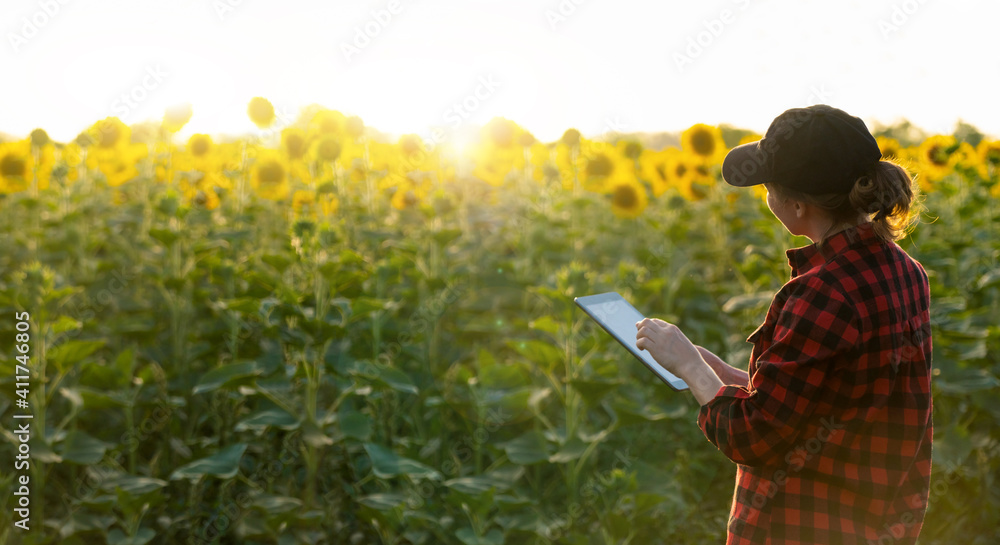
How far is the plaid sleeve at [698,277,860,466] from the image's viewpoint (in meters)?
1.45

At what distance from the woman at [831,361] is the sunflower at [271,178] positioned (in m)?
4.34

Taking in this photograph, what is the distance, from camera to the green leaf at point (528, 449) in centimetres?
317

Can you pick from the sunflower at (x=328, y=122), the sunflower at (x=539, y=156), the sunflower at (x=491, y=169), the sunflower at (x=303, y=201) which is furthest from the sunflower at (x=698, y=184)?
the sunflower at (x=303, y=201)

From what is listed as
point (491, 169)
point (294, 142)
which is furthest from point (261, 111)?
point (491, 169)

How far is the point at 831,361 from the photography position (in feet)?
4.87

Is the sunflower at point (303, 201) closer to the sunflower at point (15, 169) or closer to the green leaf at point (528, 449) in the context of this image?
the sunflower at point (15, 169)

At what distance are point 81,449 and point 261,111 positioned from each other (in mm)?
2435

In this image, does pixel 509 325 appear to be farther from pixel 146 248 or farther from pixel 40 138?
A: pixel 40 138

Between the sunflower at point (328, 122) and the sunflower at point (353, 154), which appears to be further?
the sunflower at point (353, 154)

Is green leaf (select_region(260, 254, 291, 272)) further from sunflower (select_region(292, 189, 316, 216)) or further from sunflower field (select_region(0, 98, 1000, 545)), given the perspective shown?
sunflower (select_region(292, 189, 316, 216))

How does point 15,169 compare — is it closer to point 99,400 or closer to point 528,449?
point 99,400

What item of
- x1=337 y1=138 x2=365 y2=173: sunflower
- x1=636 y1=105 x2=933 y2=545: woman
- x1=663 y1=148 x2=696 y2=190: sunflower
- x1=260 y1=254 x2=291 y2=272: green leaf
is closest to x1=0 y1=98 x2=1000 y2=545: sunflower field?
x1=260 y1=254 x2=291 y2=272: green leaf

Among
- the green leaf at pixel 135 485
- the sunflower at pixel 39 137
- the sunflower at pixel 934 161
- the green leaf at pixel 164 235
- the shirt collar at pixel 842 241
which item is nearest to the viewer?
the shirt collar at pixel 842 241

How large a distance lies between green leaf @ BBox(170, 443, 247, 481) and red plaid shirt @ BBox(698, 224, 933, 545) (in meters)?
1.98
